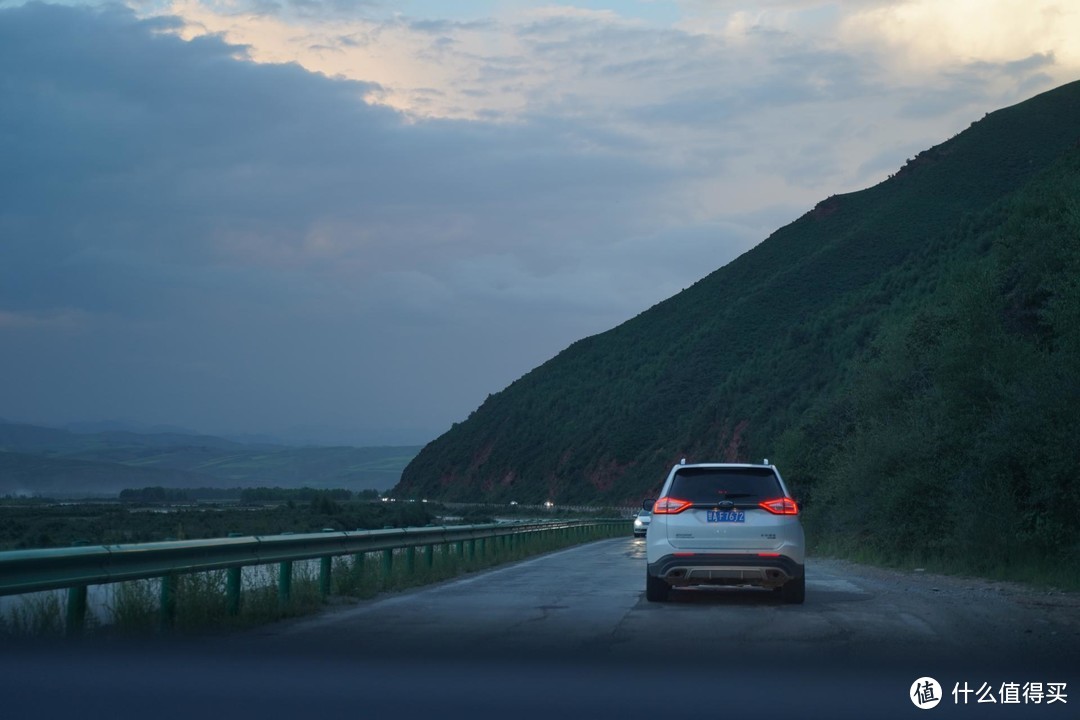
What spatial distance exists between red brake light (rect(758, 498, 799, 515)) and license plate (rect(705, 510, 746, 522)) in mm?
255

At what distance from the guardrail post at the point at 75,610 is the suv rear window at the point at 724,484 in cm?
688

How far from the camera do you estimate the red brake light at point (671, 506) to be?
14.6m

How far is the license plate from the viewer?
14328 millimetres

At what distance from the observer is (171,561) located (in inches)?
452

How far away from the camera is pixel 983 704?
7699 mm

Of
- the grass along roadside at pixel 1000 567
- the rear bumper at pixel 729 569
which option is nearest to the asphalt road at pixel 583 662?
the rear bumper at pixel 729 569

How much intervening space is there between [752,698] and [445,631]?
450 cm

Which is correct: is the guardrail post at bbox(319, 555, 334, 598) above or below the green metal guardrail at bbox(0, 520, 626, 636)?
below

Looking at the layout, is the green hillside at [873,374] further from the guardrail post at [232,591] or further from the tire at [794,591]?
the guardrail post at [232,591]

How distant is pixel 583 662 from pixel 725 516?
523 cm

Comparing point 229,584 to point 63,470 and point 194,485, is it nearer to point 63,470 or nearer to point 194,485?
point 63,470

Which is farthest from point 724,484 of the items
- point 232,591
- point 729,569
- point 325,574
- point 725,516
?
point 232,591
